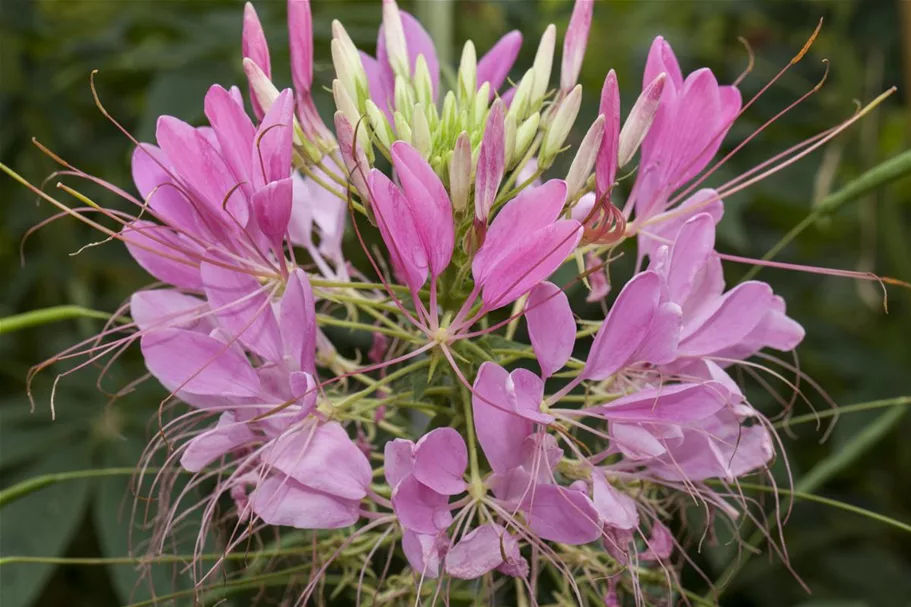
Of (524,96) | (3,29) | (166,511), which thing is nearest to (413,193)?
(524,96)

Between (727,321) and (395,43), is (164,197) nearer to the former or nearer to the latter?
(395,43)

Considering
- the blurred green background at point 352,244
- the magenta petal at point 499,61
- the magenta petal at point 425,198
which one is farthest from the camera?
the blurred green background at point 352,244

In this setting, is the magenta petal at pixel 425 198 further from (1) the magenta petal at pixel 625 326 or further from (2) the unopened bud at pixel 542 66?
(2) the unopened bud at pixel 542 66

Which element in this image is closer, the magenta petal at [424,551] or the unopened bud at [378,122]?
the magenta petal at [424,551]

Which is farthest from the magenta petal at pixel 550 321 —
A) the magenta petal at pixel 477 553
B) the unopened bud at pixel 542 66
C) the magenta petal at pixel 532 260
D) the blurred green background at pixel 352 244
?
the blurred green background at pixel 352 244

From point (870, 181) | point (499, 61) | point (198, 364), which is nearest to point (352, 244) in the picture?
point (499, 61)

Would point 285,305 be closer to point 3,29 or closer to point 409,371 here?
point 409,371

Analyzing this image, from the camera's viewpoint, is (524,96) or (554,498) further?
(524,96)
